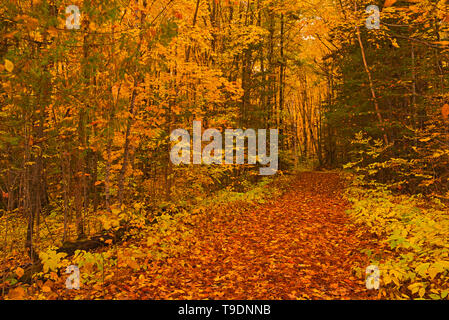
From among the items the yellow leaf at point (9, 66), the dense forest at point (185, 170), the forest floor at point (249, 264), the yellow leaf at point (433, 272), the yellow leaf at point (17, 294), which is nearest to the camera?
the yellow leaf at point (9, 66)

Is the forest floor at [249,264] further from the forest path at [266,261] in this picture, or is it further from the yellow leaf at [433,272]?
the yellow leaf at [433,272]

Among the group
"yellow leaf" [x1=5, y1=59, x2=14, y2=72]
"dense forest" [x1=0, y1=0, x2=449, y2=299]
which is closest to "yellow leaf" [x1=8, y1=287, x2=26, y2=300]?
"dense forest" [x1=0, y1=0, x2=449, y2=299]

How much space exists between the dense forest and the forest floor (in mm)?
44

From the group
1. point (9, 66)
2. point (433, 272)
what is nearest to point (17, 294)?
point (9, 66)

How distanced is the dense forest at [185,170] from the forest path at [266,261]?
0.13 feet

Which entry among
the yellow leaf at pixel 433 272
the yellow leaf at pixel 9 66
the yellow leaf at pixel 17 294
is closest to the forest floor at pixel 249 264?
the yellow leaf at pixel 17 294

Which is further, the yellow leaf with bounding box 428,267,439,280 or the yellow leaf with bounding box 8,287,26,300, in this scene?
the yellow leaf with bounding box 8,287,26,300

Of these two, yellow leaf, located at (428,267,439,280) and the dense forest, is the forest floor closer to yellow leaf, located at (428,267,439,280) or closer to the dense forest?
the dense forest

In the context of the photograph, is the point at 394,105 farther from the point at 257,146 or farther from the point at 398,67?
the point at 257,146

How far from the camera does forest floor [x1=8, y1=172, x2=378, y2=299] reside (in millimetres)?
4840

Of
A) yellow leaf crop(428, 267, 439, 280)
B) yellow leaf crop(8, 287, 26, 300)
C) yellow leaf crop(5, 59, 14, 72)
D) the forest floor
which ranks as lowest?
the forest floor

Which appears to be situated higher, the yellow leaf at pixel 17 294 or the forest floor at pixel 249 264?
the yellow leaf at pixel 17 294

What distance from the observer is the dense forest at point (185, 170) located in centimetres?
472
